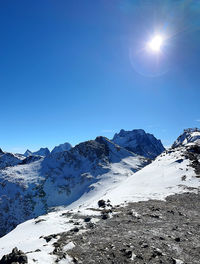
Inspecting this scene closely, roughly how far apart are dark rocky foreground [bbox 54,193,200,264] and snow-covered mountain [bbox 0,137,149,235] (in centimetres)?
10387

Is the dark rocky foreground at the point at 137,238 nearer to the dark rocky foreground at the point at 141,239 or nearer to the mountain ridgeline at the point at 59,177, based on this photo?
the dark rocky foreground at the point at 141,239

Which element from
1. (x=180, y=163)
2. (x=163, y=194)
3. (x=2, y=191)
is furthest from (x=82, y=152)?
(x=163, y=194)

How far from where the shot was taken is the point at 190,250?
11992mm

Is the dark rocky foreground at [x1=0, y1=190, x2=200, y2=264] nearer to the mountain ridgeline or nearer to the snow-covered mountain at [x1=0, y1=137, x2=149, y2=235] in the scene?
the snow-covered mountain at [x1=0, y1=137, x2=149, y2=235]

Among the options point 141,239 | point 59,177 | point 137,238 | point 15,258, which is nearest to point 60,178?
point 59,177

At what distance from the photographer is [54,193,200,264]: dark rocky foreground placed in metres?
11.1

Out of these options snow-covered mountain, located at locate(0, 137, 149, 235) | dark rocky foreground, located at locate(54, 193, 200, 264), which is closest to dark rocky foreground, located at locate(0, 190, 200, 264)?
dark rocky foreground, located at locate(54, 193, 200, 264)

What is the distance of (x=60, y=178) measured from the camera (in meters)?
165

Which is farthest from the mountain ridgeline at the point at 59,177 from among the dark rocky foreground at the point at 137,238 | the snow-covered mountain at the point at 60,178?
the dark rocky foreground at the point at 137,238

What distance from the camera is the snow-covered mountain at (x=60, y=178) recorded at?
137 m

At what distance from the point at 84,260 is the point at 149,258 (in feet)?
13.3

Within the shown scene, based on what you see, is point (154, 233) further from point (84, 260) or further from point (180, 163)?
point (180, 163)

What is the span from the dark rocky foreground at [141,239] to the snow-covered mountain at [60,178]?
341 ft

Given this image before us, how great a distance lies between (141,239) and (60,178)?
161 m
